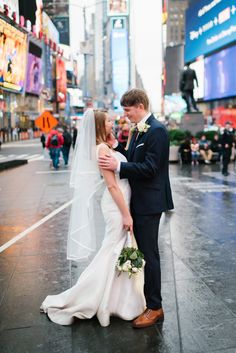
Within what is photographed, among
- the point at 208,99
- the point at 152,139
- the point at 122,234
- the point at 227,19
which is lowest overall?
the point at 122,234

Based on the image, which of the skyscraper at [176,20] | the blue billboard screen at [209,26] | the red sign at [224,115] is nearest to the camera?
the blue billboard screen at [209,26]

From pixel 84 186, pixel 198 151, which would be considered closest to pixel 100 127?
pixel 84 186

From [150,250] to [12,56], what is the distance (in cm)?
4053

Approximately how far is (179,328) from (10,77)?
1619 inches

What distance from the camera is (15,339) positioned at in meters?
3.83

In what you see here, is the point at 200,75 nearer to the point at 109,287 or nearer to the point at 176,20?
the point at 109,287

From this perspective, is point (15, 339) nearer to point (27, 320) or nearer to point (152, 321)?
point (27, 320)

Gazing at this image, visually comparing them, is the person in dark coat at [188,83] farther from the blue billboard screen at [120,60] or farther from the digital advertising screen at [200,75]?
the blue billboard screen at [120,60]

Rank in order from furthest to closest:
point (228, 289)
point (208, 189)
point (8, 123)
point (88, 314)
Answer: point (8, 123) → point (208, 189) → point (228, 289) → point (88, 314)

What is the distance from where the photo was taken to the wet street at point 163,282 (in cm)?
372

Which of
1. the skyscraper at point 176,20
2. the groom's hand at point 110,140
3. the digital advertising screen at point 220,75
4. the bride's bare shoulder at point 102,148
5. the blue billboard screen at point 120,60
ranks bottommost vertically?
the bride's bare shoulder at point 102,148

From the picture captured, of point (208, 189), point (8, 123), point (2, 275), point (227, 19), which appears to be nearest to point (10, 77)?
point (8, 123)

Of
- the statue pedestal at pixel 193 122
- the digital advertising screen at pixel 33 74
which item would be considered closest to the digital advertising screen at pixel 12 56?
the digital advertising screen at pixel 33 74

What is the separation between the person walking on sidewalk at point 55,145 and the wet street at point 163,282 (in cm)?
915
